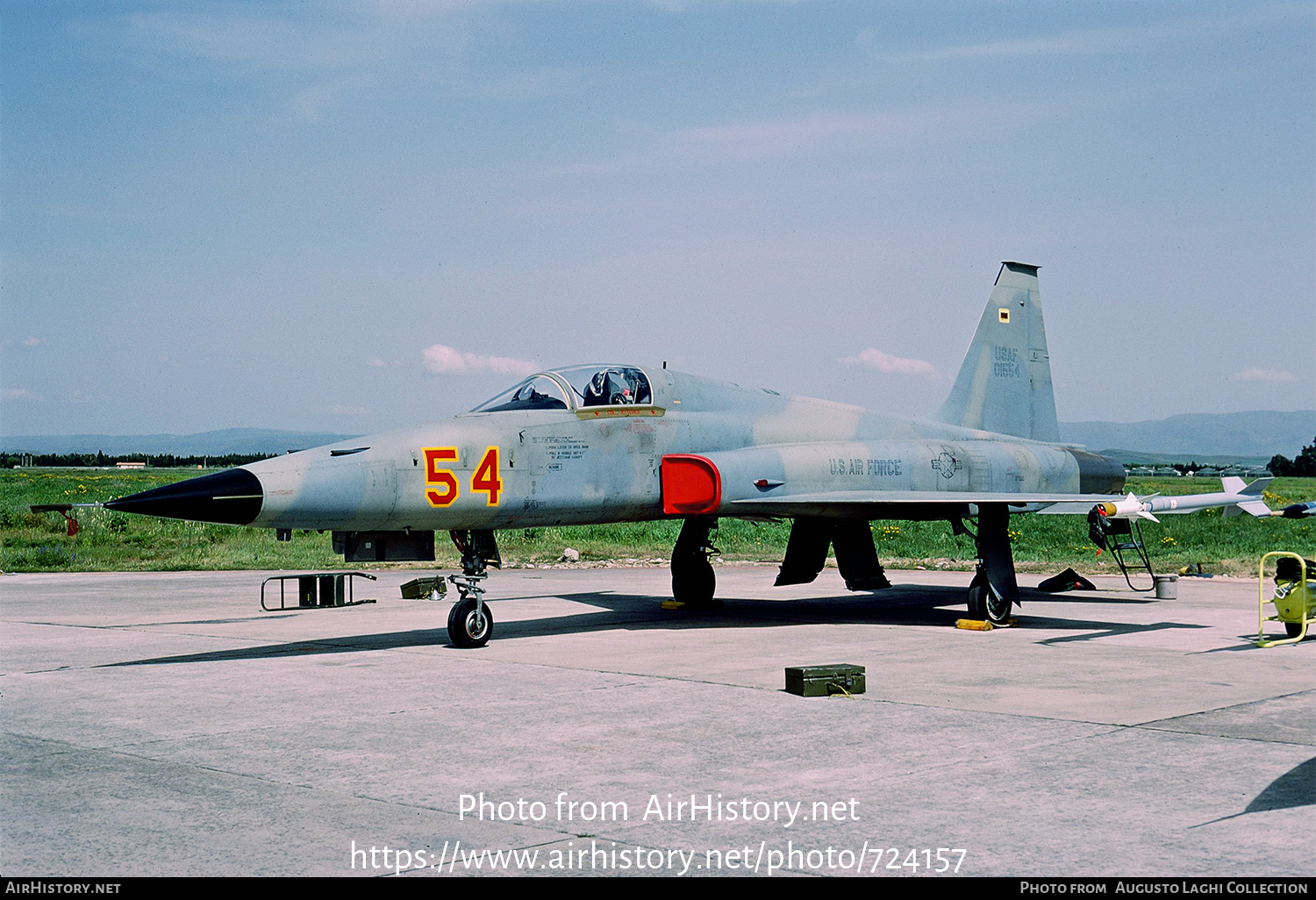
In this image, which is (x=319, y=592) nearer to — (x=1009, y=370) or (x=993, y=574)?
(x=993, y=574)

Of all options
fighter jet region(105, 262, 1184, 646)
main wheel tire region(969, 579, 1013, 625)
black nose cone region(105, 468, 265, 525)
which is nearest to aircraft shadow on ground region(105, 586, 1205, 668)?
main wheel tire region(969, 579, 1013, 625)

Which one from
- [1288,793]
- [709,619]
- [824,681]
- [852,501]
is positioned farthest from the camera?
[709,619]

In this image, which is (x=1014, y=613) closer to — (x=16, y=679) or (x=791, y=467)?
(x=791, y=467)

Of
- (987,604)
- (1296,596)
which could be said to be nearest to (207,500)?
(987,604)

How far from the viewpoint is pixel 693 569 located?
15812 mm

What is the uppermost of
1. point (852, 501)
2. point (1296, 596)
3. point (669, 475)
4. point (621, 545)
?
point (669, 475)

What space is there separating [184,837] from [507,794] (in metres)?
1.56

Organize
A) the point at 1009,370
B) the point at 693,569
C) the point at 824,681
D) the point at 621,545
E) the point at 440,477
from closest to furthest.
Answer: the point at 824,681 < the point at 440,477 < the point at 693,569 < the point at 1009,370 < the point at 621,545

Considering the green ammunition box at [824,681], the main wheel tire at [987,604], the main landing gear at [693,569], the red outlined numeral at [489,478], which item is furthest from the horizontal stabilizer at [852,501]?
the green ammunition box at [824,681]

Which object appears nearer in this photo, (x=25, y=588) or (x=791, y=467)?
(x=791, y=467)

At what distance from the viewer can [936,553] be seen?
2558cm

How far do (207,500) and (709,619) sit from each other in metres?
7.03

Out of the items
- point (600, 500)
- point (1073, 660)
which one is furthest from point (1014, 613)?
point (600, 500)

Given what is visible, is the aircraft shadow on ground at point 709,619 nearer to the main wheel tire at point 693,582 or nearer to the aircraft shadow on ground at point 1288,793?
the main wheel tire at point 693,582
